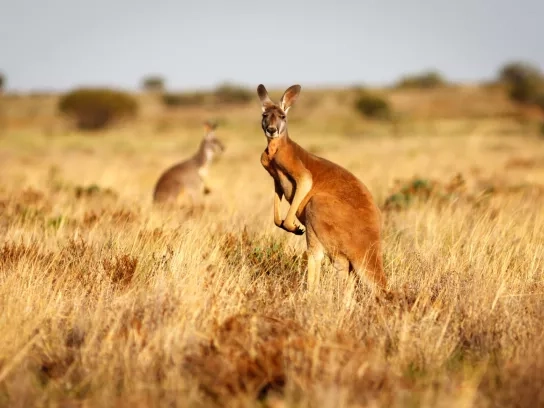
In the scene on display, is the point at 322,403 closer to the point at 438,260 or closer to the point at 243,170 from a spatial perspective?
the point at 438,260

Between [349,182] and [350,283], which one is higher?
[349,182]

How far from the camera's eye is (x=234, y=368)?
10.8 feet

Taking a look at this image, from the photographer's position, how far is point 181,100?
8081cm

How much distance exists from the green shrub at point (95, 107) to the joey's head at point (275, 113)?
51.5 metres

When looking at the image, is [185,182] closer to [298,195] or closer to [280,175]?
[280,175]

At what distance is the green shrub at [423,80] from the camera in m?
102

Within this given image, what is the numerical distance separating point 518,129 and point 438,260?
33.3 m

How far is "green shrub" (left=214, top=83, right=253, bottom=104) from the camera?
81.3 meters

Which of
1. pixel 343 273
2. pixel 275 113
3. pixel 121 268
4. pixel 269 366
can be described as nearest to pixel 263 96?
pixel 275 113

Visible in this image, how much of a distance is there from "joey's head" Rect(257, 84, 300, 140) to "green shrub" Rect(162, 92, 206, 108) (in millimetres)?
75466

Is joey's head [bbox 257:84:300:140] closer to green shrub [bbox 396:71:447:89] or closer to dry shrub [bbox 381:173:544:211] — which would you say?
dry shrub [bbox 381:173:544:211]

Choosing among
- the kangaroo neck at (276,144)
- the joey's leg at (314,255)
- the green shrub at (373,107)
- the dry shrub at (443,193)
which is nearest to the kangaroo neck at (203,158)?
the dry shrub at (443,193)

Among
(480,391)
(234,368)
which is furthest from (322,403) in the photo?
(480,391)

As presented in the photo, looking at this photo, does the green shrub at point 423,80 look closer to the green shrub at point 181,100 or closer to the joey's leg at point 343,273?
the green shrub at point 181,100
